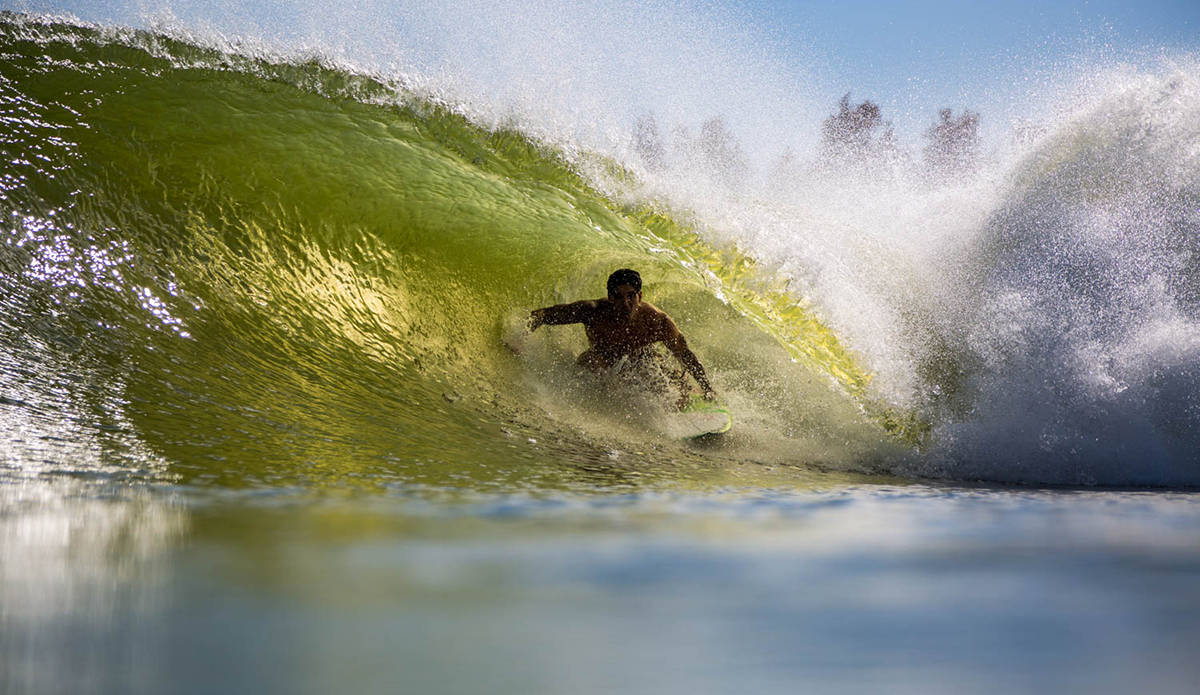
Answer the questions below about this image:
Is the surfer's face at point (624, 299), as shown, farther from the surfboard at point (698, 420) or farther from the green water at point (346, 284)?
the surfboard at point (698, 420)

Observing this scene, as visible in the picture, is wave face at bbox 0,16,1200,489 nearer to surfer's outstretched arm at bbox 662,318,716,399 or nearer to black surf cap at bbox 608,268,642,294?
surfer's outstretched arm at bbox 662,318,716,399

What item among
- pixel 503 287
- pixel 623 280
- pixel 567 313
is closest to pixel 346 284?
pixel 503 287

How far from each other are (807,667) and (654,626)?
0.65 feet

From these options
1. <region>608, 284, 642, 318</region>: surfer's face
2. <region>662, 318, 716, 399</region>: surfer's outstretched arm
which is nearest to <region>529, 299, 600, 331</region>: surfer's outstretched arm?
<region>608, 284, 642, 318</region>: surfer's face

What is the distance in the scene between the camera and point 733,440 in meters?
4.06

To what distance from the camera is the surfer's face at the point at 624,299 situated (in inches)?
159

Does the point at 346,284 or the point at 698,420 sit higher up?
the point at 346,284

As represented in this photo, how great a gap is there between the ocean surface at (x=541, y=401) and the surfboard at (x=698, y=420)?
0.29 feet

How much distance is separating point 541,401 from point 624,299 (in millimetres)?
647

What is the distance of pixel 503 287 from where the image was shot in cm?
462

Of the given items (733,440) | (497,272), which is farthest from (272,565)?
(497,272)

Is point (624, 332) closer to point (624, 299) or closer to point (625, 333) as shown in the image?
point (625, 333)

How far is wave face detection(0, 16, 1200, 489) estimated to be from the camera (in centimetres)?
327

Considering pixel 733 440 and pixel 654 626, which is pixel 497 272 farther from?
pixel 654 626
